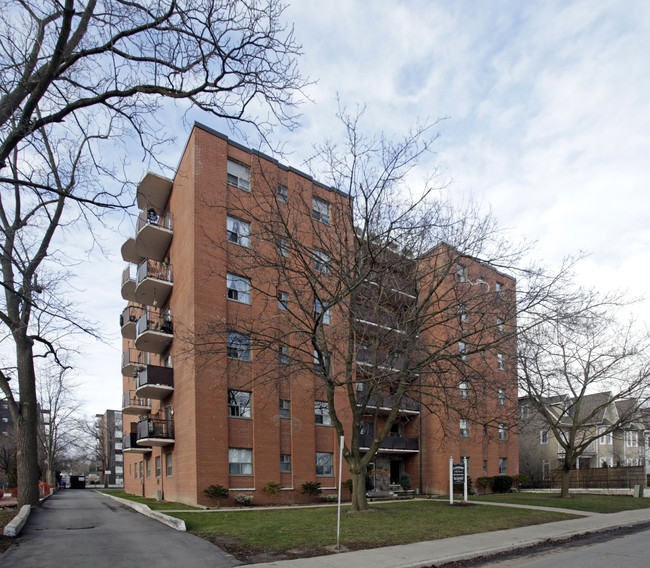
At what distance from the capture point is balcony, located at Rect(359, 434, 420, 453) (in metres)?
29.6

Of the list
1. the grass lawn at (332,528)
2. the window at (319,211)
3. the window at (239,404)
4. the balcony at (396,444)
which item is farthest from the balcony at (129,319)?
the window at (319,211)

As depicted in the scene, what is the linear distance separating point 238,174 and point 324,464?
1510cm

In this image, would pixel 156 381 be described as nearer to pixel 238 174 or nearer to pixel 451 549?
pixel 238 174

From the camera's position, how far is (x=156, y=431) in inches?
965

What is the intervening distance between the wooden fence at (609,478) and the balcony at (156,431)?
30.4 metres

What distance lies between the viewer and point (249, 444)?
2339 cm

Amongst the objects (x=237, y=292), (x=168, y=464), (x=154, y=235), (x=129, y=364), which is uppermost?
(x=154, y=235)

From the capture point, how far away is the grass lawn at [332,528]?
10.6 meters

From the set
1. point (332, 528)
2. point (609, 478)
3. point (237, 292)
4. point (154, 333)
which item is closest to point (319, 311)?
point (237, 292)

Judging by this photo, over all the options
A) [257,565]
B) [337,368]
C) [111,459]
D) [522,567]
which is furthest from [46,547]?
[111,459]

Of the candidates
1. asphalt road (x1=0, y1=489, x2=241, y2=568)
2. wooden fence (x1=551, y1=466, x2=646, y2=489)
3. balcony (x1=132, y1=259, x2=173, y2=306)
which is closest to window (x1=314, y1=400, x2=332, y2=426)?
balcony (x1=132, y1=259, x2=173, y2=306)

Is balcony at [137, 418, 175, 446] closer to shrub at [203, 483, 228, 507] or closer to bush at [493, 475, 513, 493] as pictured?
shrub at [203, 483, 228, 507]

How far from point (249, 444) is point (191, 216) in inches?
418

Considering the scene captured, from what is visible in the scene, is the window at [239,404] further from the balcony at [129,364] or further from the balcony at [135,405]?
the balcony at [129,364]
